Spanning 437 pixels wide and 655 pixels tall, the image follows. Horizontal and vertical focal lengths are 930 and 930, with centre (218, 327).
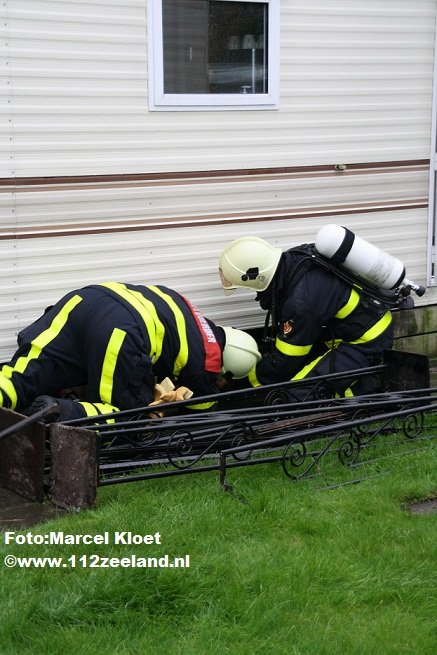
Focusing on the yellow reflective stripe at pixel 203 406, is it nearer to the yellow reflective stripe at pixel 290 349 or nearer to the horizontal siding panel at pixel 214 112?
the yellow reflective stripe at pixel 290 349

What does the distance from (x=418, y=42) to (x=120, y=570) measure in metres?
5.34

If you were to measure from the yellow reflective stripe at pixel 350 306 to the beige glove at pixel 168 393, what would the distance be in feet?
4.35

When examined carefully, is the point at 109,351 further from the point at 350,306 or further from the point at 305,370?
the point at 350,306

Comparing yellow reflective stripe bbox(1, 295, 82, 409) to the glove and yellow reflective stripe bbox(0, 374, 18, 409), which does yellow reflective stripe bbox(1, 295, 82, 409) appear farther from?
the glove

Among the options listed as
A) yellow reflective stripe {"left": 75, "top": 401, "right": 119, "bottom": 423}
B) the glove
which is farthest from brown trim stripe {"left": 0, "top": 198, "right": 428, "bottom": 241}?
yellow reflective stripe {"left": 75, "top": 401, "right": 119, "bottom": 423}

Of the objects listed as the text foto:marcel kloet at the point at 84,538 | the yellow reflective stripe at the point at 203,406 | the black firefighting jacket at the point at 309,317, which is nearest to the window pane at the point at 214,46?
the black firefighting jacket at the point at 309,317

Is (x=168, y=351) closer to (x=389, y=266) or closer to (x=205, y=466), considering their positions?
(x=205, y=466)

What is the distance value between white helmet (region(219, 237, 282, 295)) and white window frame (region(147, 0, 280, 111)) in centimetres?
98

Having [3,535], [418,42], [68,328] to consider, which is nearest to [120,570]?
[3,535]

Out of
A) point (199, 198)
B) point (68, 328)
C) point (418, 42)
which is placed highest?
point (418, 42)

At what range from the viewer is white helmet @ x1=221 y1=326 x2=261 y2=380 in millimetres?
6426

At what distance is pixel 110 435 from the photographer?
513 cm

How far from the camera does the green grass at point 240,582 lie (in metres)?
3.59

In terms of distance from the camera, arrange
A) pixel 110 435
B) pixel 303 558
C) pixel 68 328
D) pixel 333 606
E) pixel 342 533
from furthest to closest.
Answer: pixel 68 328 < pixel 110 435 < pixel 342 533 < pixel 303 558 < pixel 333 606
